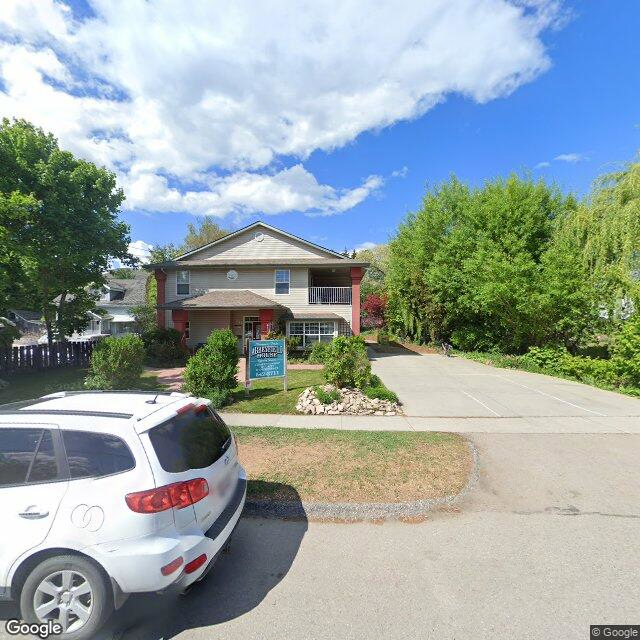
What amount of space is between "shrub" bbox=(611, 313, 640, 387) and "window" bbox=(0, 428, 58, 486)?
15199 mm

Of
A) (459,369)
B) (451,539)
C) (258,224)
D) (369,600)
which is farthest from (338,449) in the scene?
(258,224)

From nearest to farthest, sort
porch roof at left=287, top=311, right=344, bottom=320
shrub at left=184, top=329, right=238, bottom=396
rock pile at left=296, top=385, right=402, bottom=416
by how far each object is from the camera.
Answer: rock pile at left=296, top=385, right=402, bottom=416
shrub at left=184, top=329, right=238, bottom=396
porch roof at left=287, top=311, right=344, bottom=320

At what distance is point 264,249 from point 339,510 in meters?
17.6

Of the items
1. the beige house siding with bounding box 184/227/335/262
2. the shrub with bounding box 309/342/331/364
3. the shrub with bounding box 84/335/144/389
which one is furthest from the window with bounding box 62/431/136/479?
the beige house siding with bounding box 184/227/335/262

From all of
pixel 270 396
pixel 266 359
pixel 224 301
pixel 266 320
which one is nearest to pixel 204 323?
pixel 224 301

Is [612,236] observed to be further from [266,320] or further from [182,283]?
[182,283]

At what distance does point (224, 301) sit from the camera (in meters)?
18.2

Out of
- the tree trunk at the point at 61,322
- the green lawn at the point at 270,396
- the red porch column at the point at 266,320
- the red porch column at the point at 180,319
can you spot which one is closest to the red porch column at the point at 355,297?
the red porch column at the point at 266,320

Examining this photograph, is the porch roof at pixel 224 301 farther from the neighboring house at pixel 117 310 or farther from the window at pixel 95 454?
the neighboring house at pixel 117 310

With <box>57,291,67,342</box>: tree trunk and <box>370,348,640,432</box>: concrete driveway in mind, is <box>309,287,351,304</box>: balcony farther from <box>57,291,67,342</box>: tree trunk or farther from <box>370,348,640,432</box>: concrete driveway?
<box>57,291,67,342</box>: tree trunk

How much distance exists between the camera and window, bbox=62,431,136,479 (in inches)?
96.3

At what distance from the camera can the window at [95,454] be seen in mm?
2447

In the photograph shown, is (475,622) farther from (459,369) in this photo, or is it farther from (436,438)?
(459,369)

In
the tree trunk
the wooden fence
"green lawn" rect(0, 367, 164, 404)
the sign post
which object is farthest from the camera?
the tree trunk
